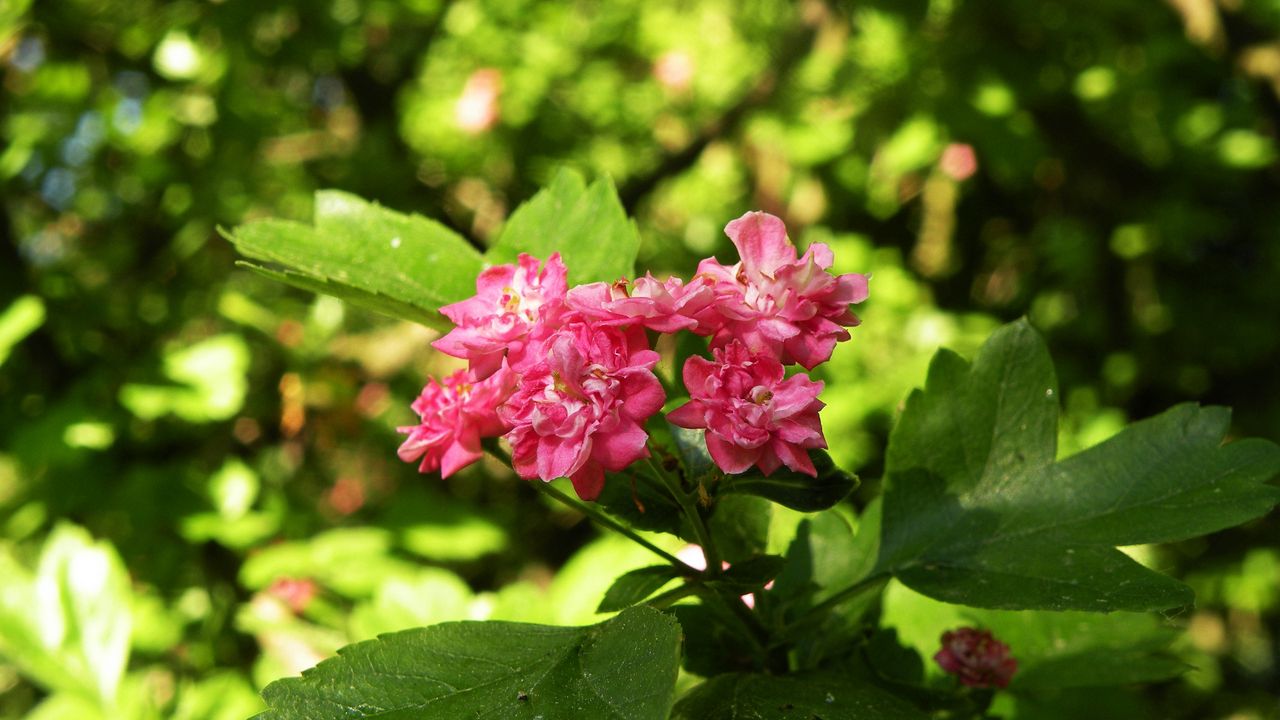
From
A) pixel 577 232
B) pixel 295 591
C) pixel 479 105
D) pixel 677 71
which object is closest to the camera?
pixel 577 232

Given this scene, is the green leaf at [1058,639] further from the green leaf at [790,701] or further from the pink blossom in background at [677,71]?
the pink blossom in background at [677,71]

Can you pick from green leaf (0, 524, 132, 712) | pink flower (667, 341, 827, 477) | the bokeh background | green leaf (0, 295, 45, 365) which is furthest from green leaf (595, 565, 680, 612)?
green leaf (0, 295, 45, 365)

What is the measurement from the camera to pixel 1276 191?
7.55 ft

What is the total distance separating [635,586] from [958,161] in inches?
80.1

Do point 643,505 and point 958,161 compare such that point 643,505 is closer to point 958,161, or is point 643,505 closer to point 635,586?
point 635,586

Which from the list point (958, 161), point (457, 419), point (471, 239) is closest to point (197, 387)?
point (471, 239)

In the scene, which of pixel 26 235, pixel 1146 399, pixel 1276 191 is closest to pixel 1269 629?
pixel 1146 399

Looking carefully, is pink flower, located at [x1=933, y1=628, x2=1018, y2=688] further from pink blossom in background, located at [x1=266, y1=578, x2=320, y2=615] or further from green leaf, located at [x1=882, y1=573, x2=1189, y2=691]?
pink blossom in background, located at [x1=266, y1=578, x2=320, y2=615]

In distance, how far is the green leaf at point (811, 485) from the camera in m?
0.58

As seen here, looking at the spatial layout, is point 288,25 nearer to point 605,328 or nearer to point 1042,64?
point 1042,64

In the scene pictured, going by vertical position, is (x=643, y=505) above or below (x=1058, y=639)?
above

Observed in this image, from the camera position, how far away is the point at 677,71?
2.98 metres

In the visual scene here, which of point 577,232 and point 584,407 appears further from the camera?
point 577,232

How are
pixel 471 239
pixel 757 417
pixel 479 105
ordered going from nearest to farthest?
pixel 757 417 → pixel 471 239 → pixel 479 105
